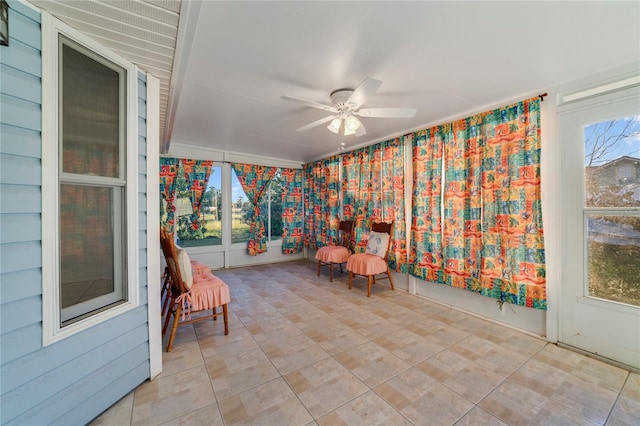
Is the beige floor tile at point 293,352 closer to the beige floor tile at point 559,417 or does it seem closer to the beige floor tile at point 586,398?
the beige floor tile at point 559,417

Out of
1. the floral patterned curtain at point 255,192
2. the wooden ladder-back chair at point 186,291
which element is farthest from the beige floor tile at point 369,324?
the floral patterned curtain at point 255,192

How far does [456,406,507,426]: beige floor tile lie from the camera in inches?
57.1

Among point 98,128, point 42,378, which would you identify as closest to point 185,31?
point 98,128

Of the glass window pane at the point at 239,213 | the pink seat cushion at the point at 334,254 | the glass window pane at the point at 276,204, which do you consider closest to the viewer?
the pink seat cushion at the point at 334,254

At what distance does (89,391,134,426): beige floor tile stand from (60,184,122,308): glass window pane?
704mm

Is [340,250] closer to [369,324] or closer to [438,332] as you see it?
[369,324]

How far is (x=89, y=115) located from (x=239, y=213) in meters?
3.94

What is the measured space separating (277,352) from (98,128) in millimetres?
2139

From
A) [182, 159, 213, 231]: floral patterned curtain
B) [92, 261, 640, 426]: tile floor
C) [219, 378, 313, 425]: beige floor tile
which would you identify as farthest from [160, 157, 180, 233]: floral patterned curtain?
[219, 378, 313, 425]: beige floor tile

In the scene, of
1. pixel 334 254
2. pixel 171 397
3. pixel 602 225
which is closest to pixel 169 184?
pixel 334 254

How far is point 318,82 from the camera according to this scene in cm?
223

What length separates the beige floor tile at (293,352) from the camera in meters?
2.02

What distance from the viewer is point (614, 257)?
6.86 feet

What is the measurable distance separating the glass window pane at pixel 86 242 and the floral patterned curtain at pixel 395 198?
3.31 m
